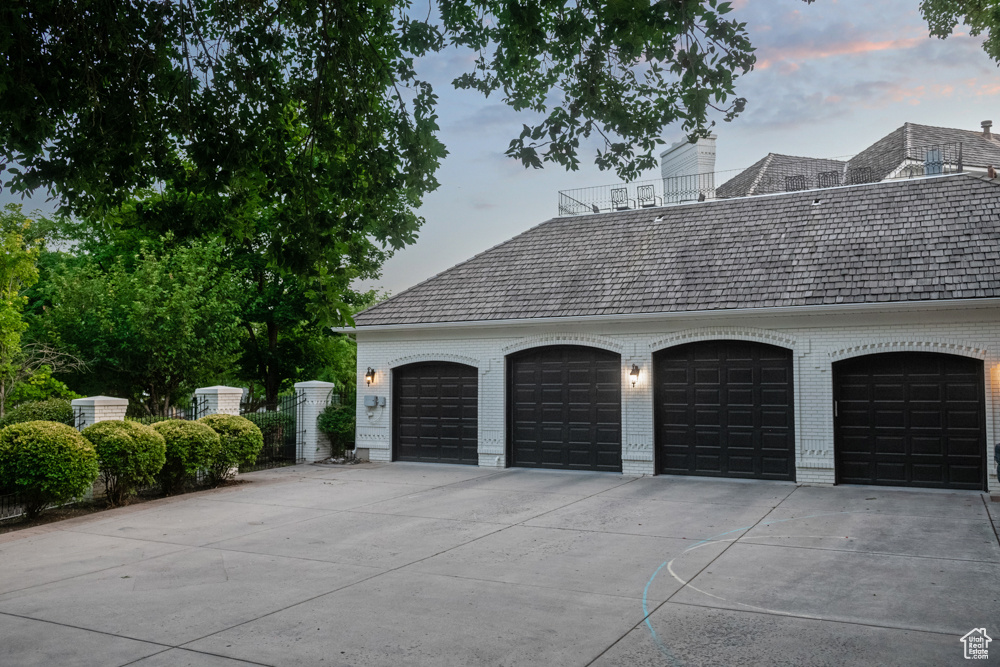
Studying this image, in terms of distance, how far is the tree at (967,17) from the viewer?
8367 mm

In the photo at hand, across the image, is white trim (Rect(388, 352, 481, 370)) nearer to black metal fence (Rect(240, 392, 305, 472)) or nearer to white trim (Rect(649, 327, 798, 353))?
black metal fence (Rect(240, 392, 305, 472))

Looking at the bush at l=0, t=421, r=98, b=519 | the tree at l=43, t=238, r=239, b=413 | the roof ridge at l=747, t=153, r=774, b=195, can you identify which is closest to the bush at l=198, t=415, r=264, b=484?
the bush at l=0, t=421, r=98, b=519

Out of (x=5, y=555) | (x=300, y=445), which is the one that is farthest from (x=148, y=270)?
(x=5, y=555)

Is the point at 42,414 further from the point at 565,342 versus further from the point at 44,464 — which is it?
the point at 565,342

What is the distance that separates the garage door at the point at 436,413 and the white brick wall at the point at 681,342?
29 cm

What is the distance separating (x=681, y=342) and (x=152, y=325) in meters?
15.3

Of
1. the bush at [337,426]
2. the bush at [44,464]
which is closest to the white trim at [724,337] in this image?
the bush at [337,426]

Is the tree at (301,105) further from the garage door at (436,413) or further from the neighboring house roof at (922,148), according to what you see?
the neighboring house roof at (922,148)

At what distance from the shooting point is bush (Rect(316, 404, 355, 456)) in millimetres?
→ 20219

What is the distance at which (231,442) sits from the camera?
15508 mm

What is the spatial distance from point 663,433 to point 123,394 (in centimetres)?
1799

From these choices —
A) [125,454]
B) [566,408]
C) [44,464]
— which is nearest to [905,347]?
[566,408]

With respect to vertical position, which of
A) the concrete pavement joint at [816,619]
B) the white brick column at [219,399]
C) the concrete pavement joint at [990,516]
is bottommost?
the concrete pavement joint at [990,516]

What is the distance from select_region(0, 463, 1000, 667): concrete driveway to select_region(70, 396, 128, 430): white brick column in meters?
2.03
